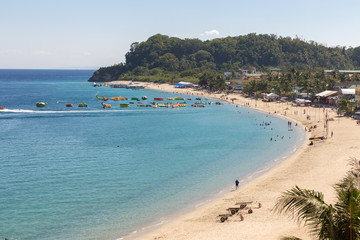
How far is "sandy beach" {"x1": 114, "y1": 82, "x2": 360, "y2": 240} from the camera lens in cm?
2467

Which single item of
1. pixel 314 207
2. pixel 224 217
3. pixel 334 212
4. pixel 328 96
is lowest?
pixel 224 217

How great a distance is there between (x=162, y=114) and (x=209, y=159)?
50048 mm

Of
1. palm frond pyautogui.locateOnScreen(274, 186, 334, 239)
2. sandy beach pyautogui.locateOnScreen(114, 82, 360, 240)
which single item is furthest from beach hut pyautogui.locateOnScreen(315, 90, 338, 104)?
palm frond pyautogui.locateOnScreen(274, 186, 334, 239)

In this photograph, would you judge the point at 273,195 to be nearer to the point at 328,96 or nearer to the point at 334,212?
the point at 334,212

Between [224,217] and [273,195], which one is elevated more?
[273,195]

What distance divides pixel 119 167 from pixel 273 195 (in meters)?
20.6

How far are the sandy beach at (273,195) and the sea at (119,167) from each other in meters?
1.70

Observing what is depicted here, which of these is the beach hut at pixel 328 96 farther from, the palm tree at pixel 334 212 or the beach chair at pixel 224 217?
the palm tree at pixel 334 212

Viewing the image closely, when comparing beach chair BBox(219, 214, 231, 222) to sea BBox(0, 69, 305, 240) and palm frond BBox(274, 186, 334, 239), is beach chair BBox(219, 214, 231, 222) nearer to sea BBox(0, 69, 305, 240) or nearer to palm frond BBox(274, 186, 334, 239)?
sea BBox(0, 69, 305, 240)

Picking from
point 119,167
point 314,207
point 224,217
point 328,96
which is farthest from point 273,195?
point 328,96

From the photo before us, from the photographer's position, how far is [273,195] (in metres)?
32.2

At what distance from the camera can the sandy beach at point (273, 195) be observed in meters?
24.7

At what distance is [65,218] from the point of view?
1129 inches

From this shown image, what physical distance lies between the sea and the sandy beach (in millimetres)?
1702
